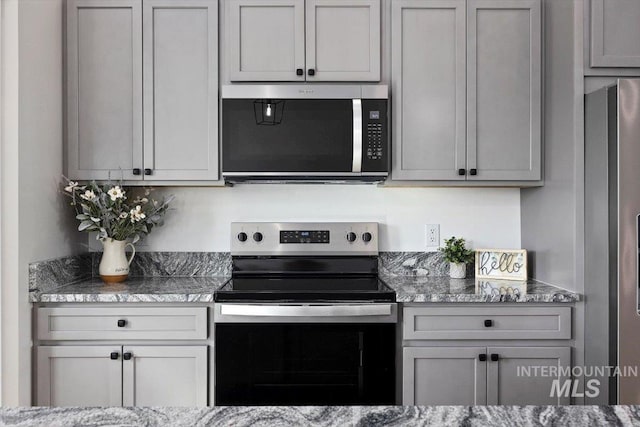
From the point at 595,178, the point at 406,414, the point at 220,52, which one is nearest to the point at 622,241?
the point at 595,178

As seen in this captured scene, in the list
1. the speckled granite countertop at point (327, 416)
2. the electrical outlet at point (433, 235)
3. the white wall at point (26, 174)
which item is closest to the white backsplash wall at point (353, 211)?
the electrical outlet at point (433, 235)

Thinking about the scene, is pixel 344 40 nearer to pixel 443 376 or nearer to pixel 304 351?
pixel 304 351

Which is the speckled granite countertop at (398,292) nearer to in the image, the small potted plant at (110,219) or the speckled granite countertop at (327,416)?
the small potted plant at (110,219)

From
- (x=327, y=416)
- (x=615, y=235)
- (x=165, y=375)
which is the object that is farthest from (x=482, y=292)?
(x=327, y=416)

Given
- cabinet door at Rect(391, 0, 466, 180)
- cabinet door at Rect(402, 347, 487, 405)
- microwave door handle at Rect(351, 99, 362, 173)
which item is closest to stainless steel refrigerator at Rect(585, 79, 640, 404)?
cabinet door at Rect(402, 347, 487, 405)

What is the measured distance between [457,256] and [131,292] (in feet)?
5.01

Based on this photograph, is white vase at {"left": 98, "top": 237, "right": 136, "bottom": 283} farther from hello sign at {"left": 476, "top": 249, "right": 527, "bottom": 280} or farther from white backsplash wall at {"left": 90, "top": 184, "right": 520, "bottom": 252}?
hello sign at {"left": 476, "top": 249, "right": 527, "bottom": 280}

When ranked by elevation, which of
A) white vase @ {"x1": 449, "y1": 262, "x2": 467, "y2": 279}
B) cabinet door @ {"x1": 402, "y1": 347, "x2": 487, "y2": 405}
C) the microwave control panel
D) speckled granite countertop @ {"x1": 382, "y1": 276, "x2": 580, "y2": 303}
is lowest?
cabinet door @ {"x1": 402, "y1": 347, "x2": 487, "y2": 405}

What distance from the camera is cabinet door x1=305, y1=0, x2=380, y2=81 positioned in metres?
2.29

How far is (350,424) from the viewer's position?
767 millimetres

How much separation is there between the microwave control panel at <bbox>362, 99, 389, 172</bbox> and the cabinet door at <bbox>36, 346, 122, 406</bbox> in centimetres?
134

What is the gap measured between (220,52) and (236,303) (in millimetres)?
1154

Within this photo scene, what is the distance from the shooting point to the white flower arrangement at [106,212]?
2.25 metres

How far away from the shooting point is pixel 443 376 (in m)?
2.05
